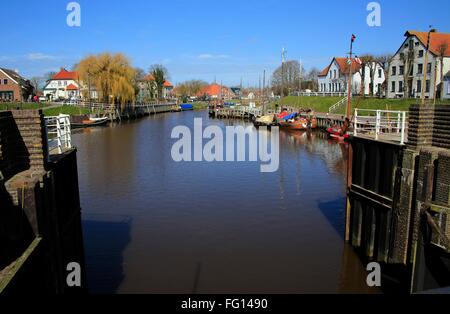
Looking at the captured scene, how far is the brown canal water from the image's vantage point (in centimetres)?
1238

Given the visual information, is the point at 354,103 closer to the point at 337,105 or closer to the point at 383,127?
the point at 337,105

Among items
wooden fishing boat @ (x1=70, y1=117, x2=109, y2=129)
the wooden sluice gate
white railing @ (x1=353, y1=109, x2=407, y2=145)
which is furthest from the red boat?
wooden fishing boat @ (x1=70, y1=117, x2=109, y2=129)

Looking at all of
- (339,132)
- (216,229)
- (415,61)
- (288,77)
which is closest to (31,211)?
(216,229)

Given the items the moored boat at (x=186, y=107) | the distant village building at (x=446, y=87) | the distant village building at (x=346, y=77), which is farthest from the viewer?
the moored boat at (x=186, y=107)

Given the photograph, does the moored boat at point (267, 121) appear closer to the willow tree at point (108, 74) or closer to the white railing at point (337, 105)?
the white railing at point (337, 105)

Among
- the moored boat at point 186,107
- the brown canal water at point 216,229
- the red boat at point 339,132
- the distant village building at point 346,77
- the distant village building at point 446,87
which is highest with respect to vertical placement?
the distant village building at point 346,77

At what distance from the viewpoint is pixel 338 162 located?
32.8 meters

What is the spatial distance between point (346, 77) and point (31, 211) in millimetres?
86825

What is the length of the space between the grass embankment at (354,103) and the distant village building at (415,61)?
487 cm

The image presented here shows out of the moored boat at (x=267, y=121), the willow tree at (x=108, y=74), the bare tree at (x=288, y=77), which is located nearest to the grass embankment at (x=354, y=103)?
the moored boat at (x=267, y=121)

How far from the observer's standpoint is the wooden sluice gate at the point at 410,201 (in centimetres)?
938

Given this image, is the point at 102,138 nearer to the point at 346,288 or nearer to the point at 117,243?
the point at 117,243
